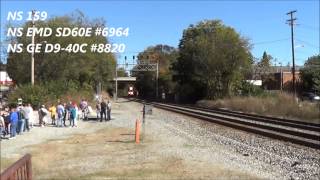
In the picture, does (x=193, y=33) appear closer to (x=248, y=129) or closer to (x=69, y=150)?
(x=248, y=129)

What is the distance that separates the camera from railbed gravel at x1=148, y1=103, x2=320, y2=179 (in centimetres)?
1567

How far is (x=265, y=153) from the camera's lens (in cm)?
1986

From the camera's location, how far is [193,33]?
348ft

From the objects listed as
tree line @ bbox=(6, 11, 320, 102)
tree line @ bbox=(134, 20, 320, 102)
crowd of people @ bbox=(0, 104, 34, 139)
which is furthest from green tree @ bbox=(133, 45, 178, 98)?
crowd of people @ bbox=(0, 104, 34, 139)

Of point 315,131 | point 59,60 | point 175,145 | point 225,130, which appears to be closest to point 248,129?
point 225,130

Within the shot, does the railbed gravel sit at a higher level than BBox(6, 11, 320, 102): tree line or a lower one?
lower

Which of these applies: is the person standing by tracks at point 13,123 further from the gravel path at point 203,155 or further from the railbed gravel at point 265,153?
the railbed gravel at point 265,153

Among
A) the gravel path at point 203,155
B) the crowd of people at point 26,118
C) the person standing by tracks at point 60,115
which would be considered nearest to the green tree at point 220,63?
the crowd of people at point 26,118

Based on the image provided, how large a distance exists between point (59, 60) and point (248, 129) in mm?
36355

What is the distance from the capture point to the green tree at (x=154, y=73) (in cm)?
12775

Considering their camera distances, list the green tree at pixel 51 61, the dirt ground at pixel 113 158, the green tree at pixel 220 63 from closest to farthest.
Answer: the dirt ground at pixel 113 158, the green tree at pixel 51 61, the green tree at pixel 220 63

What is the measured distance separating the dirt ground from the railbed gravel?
0.83 metres

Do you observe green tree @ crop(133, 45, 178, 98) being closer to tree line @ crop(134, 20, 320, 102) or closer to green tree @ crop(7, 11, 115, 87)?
tree line @ crop(134, 20, 320, 102)

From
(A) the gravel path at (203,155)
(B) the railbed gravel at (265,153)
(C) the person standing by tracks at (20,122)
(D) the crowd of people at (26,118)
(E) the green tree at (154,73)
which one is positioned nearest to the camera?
(A) the gravel path at (203,155)
